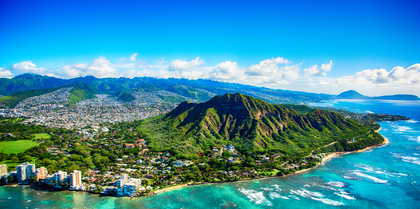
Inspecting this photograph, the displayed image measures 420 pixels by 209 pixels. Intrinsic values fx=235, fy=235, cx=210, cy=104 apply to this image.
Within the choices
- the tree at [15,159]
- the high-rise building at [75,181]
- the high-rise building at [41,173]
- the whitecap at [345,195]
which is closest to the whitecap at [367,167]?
the whitecap at [345,195]

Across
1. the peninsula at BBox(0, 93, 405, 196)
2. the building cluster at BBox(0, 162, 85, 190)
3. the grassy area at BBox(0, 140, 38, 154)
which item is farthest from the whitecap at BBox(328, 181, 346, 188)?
the grassy area at BBox(0, 140, 38, 154)

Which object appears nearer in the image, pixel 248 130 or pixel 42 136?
pixel 248 130

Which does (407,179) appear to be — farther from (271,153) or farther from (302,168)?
(271,153)

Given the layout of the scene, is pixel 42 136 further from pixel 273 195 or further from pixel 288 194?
pixel 288 194

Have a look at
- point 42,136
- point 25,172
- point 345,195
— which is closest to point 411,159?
point 345,195

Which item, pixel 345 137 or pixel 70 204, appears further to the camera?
pixel 345 137

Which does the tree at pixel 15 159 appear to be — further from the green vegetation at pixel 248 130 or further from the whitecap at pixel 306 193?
the whitecap at pixel 306 193

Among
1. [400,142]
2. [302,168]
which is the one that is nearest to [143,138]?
[302,168]
